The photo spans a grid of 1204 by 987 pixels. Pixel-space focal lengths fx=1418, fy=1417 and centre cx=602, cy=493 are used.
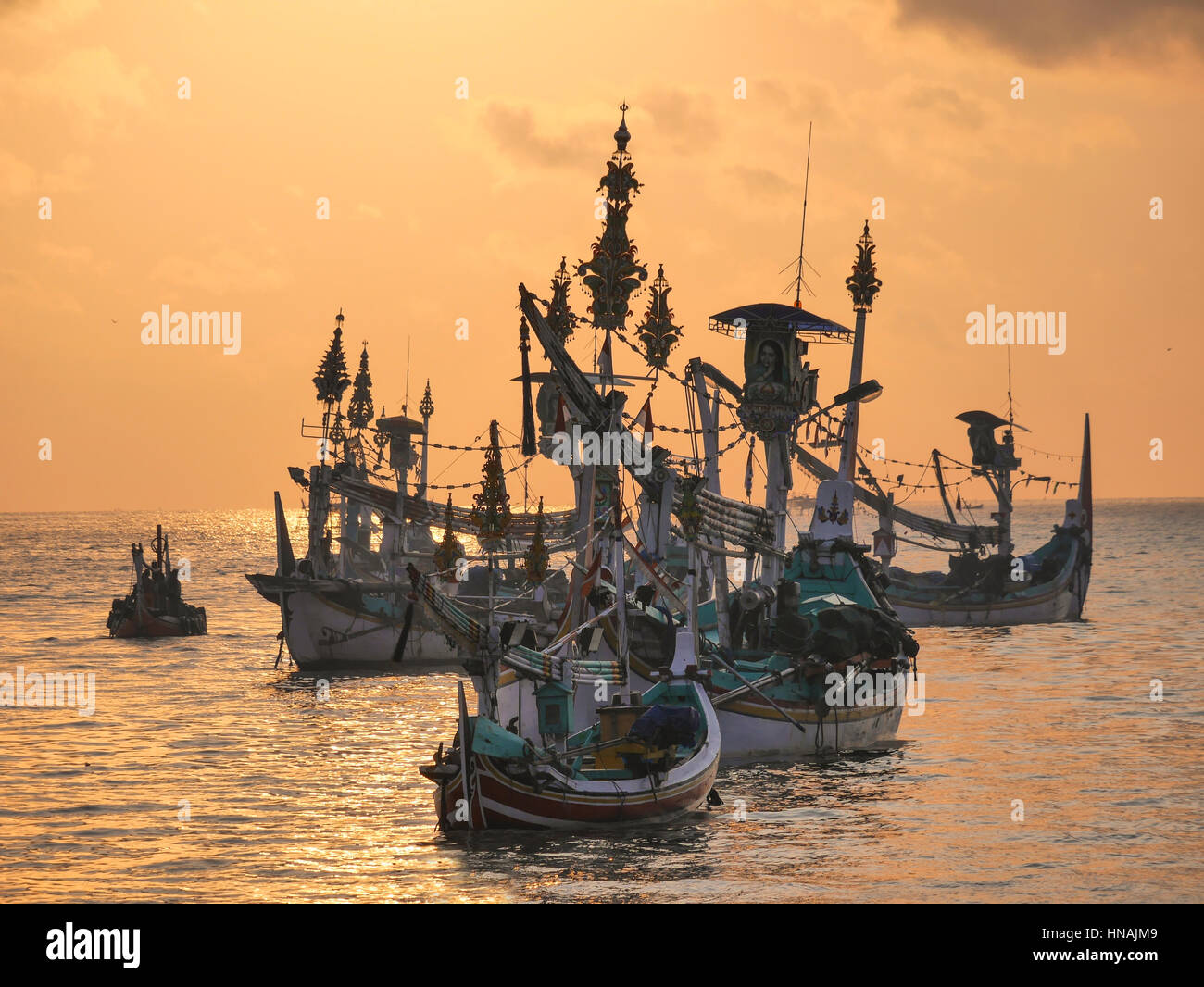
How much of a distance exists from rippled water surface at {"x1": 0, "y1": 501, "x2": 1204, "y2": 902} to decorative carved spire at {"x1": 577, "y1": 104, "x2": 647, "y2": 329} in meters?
12.0

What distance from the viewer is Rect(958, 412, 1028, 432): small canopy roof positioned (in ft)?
302

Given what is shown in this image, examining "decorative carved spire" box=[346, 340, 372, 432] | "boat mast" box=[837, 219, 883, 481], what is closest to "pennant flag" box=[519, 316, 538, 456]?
"boat mast" box=[837, 219, 883, 481]

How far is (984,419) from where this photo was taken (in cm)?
9244

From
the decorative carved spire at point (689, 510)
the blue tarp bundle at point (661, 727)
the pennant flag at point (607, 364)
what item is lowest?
the blue tarp bundle at point (661, 727)

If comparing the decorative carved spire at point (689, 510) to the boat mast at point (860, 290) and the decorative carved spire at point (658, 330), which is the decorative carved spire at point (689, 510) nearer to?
the decorative carved spire at point (658, 330)

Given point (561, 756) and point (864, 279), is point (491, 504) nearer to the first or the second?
point (561, 756)

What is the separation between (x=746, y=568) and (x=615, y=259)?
21090 mm

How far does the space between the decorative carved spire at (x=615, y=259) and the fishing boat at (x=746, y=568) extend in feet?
0.10

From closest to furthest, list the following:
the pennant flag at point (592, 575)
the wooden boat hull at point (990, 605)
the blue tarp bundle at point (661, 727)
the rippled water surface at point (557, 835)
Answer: the rippled water surface at point (557, 835), the blue tarp bundle at point (661, 727), the pennant flag at point (592, 575), the wooden boat hull at point (990, 605)

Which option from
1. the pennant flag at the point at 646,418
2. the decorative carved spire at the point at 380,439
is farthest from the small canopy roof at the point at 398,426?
the pennant flag at the point at 646,418

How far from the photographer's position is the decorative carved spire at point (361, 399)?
88062mm

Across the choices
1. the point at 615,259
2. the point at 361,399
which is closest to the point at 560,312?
the point at 615,259

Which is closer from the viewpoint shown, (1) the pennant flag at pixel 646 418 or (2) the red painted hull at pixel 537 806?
(2) the red painted hull at pixel 537 806

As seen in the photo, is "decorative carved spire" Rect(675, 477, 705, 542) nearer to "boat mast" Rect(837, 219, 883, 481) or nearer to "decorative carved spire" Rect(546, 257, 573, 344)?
"decorative carved spire" Rect(546, 257, 573, 344)
